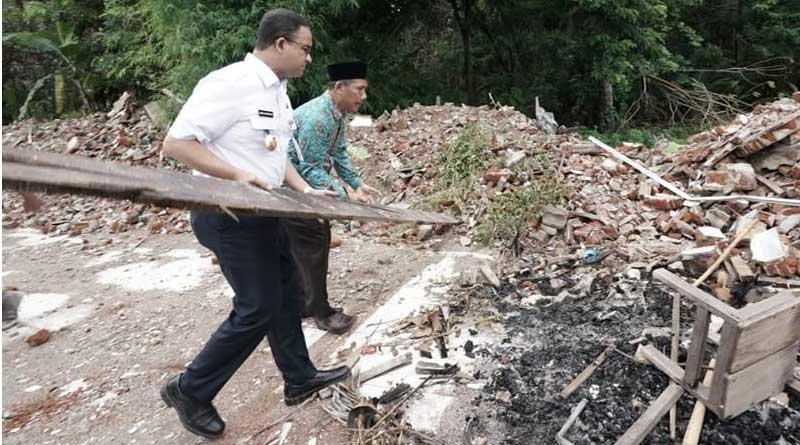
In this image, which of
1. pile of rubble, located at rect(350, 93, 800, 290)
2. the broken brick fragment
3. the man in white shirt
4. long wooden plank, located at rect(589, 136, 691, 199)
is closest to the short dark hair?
the man in white shirt

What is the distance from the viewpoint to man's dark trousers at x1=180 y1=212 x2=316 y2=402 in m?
2.32

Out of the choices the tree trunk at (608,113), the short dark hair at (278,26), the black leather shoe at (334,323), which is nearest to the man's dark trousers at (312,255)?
the black leather shoe at (334,323)

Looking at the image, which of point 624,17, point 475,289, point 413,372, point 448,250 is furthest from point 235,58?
point 624,17

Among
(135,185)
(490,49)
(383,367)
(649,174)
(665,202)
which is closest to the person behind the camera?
(135,185)

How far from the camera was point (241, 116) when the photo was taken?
2.28 m

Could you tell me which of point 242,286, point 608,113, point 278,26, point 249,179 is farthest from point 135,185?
point 608,113

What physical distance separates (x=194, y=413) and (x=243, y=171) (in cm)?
132

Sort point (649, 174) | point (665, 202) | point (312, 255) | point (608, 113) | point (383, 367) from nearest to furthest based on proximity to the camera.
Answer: point (383, 367), point (312, 255), point (665, 202), point (649, 174), point (608, 113)

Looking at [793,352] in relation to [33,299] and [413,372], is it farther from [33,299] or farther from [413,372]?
[33,299]

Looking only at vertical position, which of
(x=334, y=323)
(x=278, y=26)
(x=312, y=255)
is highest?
(x=278, y=26)

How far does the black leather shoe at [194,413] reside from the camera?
2582 mm

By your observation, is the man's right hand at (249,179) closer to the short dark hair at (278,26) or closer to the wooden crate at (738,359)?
the short dark hair at (278,26)

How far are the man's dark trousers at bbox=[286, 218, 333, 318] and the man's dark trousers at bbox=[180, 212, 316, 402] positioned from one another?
2.65 feet

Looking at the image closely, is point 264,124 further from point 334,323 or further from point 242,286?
point 334,323
